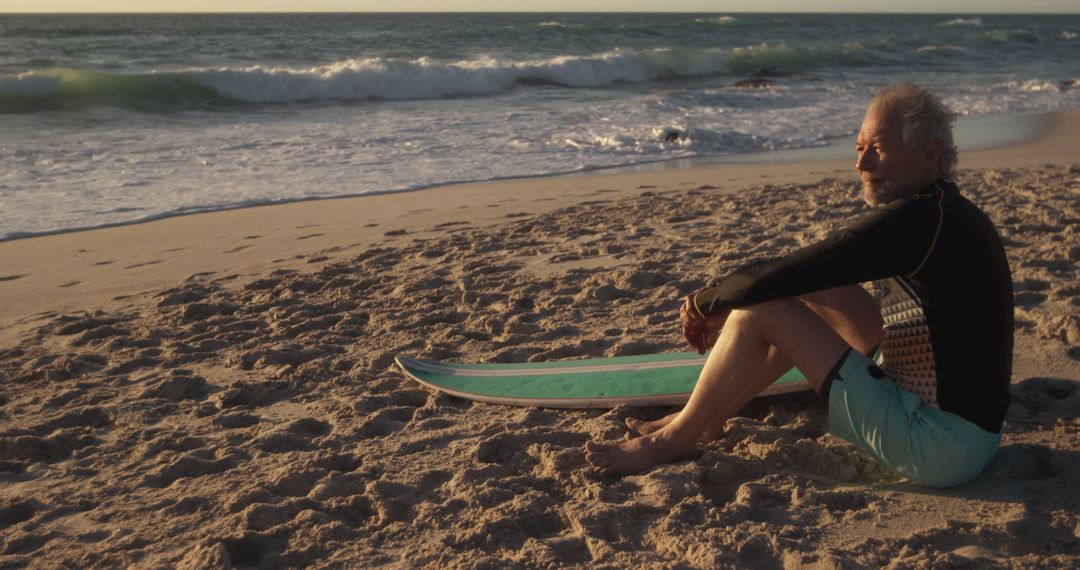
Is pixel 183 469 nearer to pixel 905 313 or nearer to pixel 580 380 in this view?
pixel 580 380

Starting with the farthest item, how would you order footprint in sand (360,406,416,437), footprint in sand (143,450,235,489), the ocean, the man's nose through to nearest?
Answer: 1. the ocean
2. footprint in sand (360,406,416,437)
3. footprint in sand (143,450,235,489)
4. the man's nose

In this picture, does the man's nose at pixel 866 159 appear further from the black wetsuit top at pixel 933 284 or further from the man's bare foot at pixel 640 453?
the man's bare foot at pixel 640 453

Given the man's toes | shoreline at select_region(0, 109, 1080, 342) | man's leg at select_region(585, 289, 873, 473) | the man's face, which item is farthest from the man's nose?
shoreline at select_region(0, 109, 1080, 342)

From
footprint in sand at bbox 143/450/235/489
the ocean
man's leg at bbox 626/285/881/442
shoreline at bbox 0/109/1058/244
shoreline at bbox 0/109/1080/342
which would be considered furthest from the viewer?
the ocean

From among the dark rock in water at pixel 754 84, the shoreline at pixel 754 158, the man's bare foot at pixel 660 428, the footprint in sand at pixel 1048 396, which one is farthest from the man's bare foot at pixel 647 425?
the dark rock in water at pixel 754 84

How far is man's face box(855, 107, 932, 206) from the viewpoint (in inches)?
96.0

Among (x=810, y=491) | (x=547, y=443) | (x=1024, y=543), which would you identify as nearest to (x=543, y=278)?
(x=547, y=443)

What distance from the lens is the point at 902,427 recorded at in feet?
8.24

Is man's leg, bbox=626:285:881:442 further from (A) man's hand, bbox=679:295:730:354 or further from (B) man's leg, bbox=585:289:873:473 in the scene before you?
(A) man's hand, bbox=679:295:730:354

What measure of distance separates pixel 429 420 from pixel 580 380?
573mm

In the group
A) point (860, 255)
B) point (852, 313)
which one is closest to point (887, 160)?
point (860, 255)

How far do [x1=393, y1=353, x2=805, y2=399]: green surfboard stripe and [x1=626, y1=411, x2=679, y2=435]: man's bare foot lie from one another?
0.22 meters

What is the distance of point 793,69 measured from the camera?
23172 mm

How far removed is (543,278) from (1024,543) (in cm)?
303
